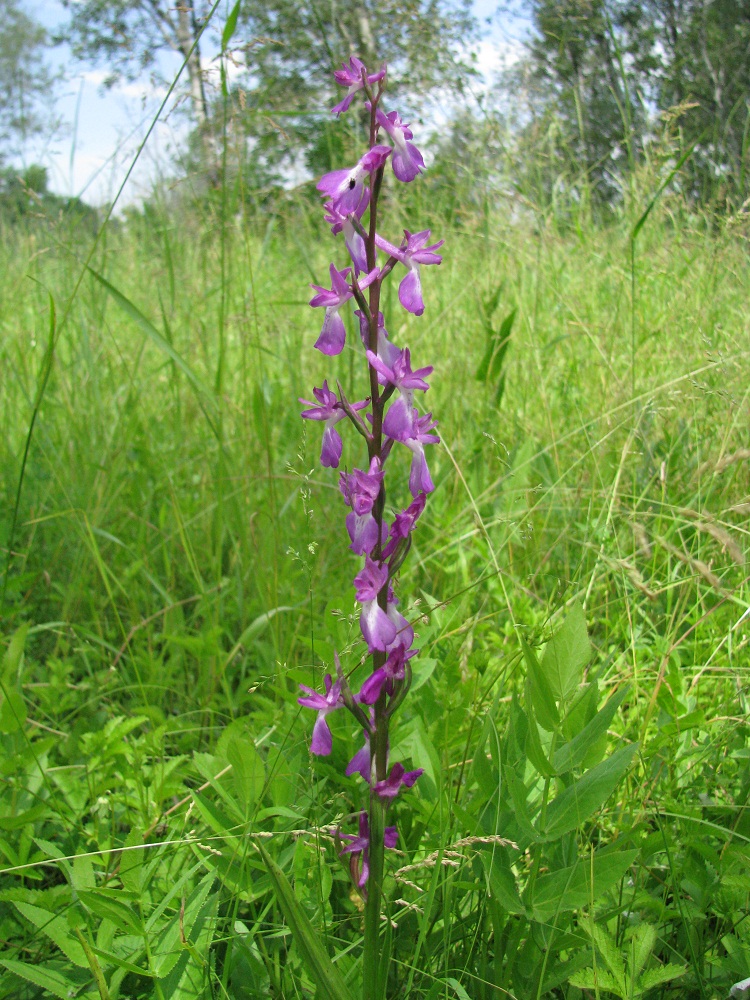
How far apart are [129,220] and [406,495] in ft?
14.0

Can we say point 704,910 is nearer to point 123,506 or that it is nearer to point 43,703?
point 43,703

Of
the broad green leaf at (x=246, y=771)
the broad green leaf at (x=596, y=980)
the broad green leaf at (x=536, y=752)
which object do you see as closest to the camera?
the broad green leaf at (x=596, y=980)

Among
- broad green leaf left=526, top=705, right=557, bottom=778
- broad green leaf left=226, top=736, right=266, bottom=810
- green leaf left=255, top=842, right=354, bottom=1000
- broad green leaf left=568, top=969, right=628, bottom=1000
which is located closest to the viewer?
green leaf left=255, top=842, right=354, bottom=1000

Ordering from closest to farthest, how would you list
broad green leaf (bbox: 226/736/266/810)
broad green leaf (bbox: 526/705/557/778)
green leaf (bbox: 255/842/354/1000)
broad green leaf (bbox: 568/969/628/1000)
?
A: green leaf (bbox: 255/842/354/1000) → broad green leaf (bbox: 568/969/628/1000) → broad green leaf (bbox: 526/705/557/778) → broad green leaf (bbox: 226/736/266/810)

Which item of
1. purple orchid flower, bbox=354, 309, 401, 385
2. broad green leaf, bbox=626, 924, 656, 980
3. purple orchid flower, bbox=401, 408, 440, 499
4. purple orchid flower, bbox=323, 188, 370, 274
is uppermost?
purple orchid flower, bbox=323, 188, 370, 274

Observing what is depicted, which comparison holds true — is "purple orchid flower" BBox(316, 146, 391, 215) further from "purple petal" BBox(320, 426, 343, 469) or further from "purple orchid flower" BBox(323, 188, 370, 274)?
"purple petal" BBox(320, 426, 343, 469)

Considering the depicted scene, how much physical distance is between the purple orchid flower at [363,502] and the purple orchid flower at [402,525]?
0.08ft

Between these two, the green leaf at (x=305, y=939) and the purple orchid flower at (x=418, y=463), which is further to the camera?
the purple orchid flower at (x=418, y=463)

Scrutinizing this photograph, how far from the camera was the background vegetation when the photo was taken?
1.06 meters

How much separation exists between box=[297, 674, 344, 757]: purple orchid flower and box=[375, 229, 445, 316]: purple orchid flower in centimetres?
53

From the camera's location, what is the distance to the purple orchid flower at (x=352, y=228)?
976 mm

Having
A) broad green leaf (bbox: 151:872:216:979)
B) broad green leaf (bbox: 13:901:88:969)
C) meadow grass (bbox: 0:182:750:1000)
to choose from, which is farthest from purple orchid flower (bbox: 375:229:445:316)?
broad green leaf (bbox: 13:901:88:969)

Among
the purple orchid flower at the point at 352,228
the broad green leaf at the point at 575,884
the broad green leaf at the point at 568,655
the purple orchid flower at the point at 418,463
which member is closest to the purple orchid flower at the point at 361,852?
the broad green leaf at the point at 575,884

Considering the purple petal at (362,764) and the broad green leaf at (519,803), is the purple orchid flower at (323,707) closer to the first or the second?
the purple petal at (362,764)
